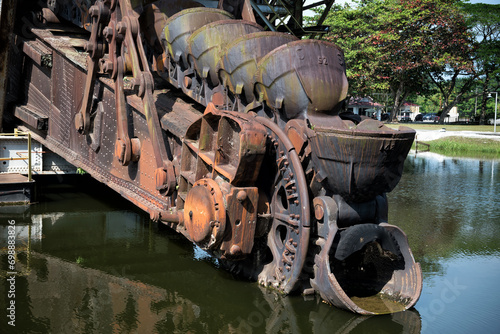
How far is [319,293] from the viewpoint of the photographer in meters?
5.39

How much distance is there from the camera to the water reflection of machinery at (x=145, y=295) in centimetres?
522

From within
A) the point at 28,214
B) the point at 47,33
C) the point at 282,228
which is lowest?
the point at 28,214

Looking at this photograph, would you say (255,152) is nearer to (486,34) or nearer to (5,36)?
(5,36)

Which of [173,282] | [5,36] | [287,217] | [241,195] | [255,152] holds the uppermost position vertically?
[5,36]

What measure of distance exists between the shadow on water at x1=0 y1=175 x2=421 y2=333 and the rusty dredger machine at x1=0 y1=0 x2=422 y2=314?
261 millimetres

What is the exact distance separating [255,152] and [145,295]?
2083 millimetres

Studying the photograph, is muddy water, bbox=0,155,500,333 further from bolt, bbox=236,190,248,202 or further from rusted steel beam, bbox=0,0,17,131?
rusted steel beam, bbox=0,0,17,131

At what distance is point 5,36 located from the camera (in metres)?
9.35

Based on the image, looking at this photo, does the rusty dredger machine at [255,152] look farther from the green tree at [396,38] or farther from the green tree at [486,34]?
the green tree at [486,34]

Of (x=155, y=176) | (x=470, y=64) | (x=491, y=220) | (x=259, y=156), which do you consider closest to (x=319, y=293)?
(x=259, y=156)

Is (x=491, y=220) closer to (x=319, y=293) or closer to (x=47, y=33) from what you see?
(x=319, y=293)

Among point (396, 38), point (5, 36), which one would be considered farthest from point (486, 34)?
point (5, 36)

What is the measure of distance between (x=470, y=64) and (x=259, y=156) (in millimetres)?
29224

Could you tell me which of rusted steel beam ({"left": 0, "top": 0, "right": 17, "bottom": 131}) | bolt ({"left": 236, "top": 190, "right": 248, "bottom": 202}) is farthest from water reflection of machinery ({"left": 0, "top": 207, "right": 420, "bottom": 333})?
rusted steel beam ({"left": 0, "top": 0, "right": 17, "bottom": 131})
